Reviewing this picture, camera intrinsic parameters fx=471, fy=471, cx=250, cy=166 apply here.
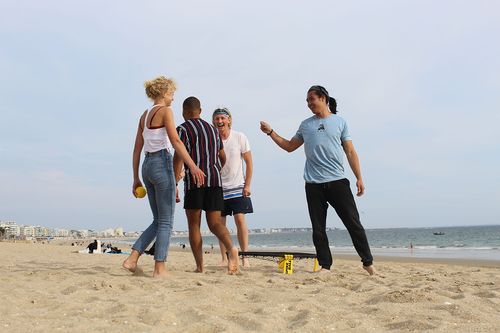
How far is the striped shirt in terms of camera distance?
15.1ft

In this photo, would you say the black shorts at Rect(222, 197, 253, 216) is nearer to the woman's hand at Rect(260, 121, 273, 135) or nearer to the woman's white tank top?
the woman's hand at Rect(260, 121, 273, 135)

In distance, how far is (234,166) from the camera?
5641 millimetres

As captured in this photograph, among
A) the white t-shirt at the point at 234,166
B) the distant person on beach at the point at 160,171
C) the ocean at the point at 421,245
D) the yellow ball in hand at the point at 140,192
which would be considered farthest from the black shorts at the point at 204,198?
the ocean at the point at 421,245

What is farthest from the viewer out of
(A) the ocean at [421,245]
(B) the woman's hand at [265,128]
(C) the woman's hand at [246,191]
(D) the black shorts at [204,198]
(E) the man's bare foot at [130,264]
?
(A) the ocean at [421,245]

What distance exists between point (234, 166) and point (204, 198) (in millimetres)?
1133

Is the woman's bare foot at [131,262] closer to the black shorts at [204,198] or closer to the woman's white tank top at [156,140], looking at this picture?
the black shorts at [204,198]

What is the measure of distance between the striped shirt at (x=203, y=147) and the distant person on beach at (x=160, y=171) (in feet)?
0.53

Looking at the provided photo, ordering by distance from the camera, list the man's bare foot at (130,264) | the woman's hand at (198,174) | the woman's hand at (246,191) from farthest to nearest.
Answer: the woman's hand at (246,191) < the man's bare foot at (130,264) < the woman's hand at (198,174)

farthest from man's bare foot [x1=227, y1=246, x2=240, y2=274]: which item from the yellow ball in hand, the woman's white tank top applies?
the woman's white tank top

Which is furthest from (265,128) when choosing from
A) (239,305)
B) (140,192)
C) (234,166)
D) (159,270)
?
(239,305)

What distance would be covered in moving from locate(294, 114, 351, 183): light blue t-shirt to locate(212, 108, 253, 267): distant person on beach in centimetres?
93

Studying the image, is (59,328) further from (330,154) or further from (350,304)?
(330,154)

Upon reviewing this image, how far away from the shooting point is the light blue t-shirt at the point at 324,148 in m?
4.90

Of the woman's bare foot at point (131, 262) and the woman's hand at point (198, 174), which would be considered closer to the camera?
the woman's hand at point (198, 174)
